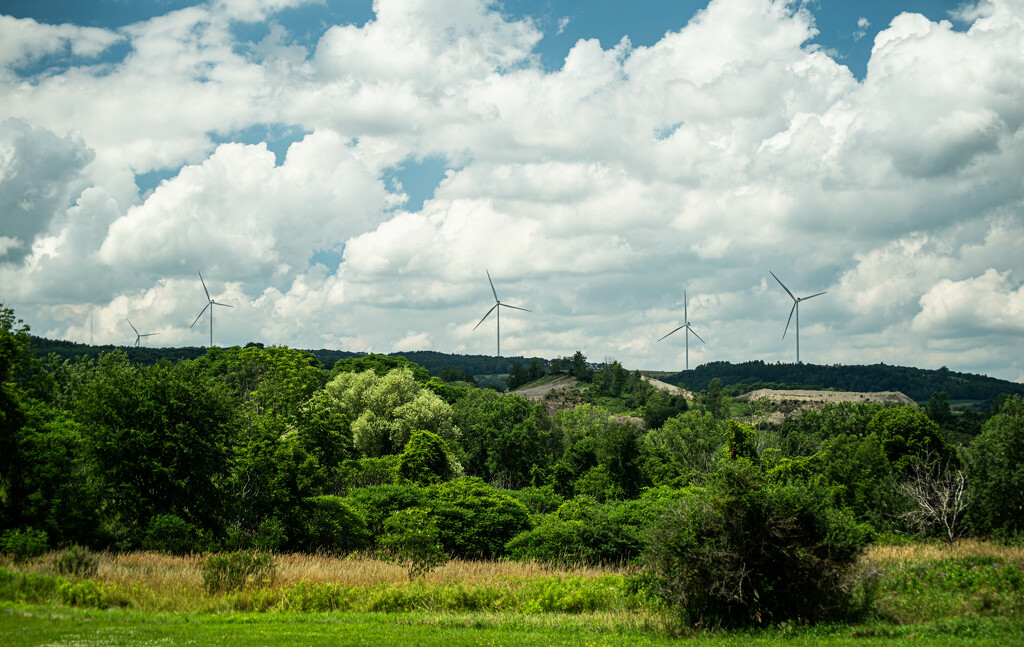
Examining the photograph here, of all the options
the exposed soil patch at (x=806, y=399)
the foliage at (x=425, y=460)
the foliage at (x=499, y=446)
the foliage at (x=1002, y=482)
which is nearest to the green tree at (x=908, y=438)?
the foliage at (x=1002, y=482)

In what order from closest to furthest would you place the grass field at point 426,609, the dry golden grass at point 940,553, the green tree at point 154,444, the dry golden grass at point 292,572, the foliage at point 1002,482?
the grass field at point 426,609 → the dry golden grass at point 292,572 → the dry golden grass at point 940,553 → the green tree at point 154,444 → the foliage at point 1002,482

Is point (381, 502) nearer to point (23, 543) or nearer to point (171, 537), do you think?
point (171, 537)

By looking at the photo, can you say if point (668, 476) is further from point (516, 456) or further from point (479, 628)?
point (479, 628)

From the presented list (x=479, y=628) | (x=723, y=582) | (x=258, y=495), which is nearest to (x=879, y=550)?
(x=723, y=582)

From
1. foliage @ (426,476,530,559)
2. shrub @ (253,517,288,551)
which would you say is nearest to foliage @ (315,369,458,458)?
foliage @ (426,476,530,559)

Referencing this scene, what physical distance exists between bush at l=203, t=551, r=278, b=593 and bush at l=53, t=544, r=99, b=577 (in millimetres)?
4139

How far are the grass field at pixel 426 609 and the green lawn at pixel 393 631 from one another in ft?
0.15

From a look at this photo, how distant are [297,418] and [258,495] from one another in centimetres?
923

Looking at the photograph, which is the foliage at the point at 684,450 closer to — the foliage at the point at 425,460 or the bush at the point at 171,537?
the foliage at the point at 425,460

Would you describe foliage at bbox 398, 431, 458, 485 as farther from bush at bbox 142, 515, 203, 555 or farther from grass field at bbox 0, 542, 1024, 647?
grass field at bbox 0, 542, 1024, 647

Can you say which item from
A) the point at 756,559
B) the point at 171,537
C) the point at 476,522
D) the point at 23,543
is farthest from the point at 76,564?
the point at 476,522

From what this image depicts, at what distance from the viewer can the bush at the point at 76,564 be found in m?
27.4

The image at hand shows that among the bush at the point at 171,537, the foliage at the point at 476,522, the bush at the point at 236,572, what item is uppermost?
the bush at the point at 236,572

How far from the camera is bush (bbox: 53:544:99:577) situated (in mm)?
27406
